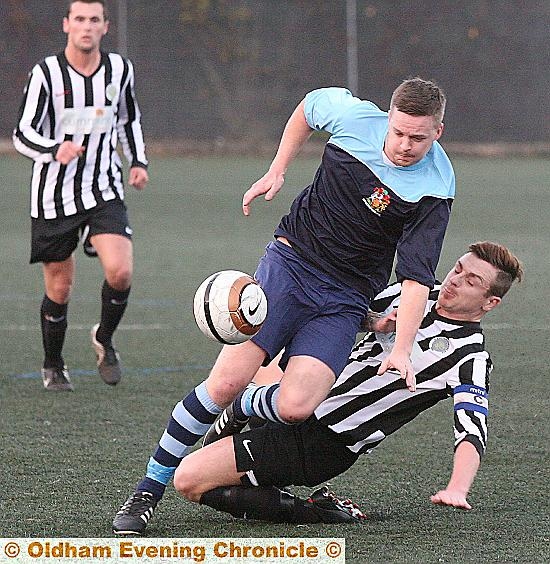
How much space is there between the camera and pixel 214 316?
402cm

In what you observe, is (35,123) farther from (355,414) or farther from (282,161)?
(355,414)

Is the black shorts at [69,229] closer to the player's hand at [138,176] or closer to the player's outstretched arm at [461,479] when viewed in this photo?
the player's hand at [138,176]

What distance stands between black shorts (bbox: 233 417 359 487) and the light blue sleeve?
3.11ft

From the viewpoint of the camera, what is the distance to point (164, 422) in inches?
216

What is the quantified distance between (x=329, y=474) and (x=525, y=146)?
54.6 feet

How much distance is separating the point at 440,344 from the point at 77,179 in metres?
2.78

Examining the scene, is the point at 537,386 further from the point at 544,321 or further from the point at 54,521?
the point at 54,521

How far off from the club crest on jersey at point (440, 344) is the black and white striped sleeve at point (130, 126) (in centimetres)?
279

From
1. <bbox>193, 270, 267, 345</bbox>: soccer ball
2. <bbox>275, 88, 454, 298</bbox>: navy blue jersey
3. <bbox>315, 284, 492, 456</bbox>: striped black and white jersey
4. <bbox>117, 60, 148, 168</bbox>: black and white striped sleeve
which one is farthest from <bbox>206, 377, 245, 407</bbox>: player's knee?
<bbox>117, 60, 148, 168</bbox>: black and white striped sleeve

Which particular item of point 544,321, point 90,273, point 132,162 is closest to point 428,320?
point 132,162

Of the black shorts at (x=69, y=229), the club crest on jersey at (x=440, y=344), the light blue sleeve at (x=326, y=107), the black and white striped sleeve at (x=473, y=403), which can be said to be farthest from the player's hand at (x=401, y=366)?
the black shorts at (x=69, y=229)

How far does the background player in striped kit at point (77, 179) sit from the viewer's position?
6344mm

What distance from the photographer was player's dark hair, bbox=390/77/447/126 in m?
3.95

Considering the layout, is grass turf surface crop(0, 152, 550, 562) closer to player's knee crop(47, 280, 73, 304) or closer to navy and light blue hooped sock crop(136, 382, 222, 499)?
navy and light blue hooped sock crop(136, 382, 222, 499)
